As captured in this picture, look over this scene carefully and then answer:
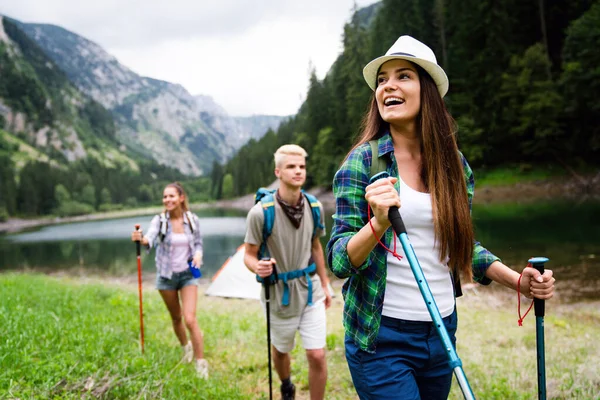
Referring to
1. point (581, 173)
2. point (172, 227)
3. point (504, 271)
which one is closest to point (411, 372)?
point (504, 271)

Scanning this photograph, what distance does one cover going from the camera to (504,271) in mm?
2406

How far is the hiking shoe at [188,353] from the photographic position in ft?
19.9

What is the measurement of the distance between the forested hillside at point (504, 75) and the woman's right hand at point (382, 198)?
118 ft

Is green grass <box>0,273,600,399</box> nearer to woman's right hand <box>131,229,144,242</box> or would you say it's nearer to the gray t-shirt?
the gray t-shirt

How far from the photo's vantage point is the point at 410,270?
7.18ft

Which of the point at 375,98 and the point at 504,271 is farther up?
the point at 375,98

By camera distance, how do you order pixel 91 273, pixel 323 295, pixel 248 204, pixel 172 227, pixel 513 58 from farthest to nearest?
1. pixel 248 204
2. pixel 513 58
3. pixel 91 273
4. pixel 172 227
5. pixel 323 295

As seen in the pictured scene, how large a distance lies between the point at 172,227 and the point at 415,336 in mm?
5062

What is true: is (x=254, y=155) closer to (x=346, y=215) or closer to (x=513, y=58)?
(x=513, y=58)

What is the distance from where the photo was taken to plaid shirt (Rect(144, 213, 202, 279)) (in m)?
6.23

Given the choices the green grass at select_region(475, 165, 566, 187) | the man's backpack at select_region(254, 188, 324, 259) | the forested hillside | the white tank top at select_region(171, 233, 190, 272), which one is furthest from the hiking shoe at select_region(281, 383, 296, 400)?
the green grass at select_region(475, 165, 566, 187)

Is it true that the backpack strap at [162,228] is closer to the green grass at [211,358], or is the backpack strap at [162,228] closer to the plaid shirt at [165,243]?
the plaid shirt at [165,243]

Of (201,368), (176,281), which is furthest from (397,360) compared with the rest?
(176,281)

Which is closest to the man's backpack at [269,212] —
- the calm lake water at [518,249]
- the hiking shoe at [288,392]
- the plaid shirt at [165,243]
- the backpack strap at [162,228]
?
the hiking shoe at [288,392]
